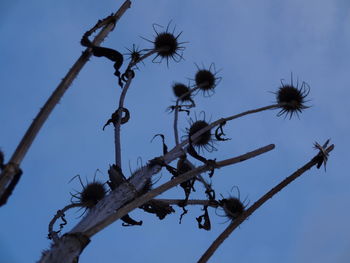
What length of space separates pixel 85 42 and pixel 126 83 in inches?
131

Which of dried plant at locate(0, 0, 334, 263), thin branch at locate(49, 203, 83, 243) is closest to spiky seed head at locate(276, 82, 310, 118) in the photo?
dried plant at locate(0, 0, 334, 263)

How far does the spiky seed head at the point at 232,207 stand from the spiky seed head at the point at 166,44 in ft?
9.47

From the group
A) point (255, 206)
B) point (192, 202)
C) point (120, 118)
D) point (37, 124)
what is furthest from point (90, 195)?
point (37, 124)

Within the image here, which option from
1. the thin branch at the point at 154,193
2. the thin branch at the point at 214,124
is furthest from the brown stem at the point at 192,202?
the thin branch at the point at 154,193

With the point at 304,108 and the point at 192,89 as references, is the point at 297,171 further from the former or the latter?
the point at 192,89

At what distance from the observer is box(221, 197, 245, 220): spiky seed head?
17.4 feet

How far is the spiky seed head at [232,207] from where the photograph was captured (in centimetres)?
529

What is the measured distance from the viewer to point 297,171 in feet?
14.9

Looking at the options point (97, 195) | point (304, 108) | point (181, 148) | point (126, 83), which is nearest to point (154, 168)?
point (181, 148)

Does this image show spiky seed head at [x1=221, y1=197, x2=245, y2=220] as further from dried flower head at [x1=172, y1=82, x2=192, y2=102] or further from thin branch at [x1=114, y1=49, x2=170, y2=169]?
dried flower head at [x1=172, y1=82, x2=192, y2=102]

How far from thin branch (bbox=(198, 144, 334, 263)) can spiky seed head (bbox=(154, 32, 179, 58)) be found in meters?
3.23

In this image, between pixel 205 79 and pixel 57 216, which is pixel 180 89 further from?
pixel 57 216

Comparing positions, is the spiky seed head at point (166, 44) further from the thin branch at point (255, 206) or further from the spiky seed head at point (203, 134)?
the thin branch at point (255, 206)

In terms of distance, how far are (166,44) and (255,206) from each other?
3.63 meters
